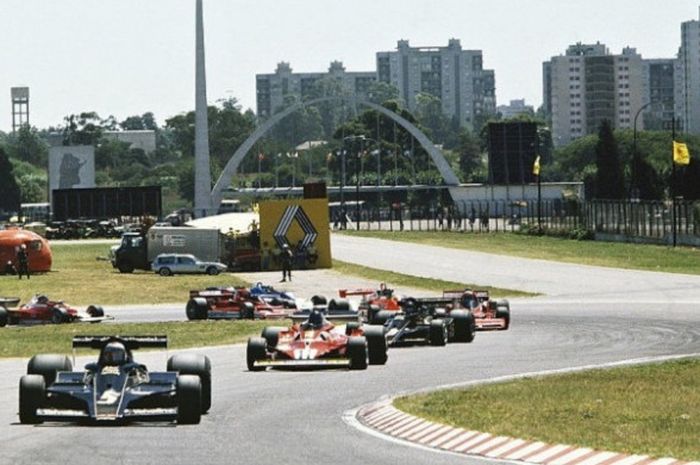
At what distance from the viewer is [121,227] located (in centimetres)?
17562

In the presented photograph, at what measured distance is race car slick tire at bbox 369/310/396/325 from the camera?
44.5 metres

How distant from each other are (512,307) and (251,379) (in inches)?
1157

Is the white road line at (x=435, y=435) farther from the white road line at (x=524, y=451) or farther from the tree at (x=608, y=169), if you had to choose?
the tree at (x=608, y=169)

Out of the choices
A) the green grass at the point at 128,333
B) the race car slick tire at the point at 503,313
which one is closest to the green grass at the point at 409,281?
the green grass at the point at 128,333

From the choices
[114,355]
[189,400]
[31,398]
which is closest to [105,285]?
[114,355]

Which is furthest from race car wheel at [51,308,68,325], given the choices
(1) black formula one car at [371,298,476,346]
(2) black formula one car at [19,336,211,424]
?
(2) black formula one car at [19,336,211,424]

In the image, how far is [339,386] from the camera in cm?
3291

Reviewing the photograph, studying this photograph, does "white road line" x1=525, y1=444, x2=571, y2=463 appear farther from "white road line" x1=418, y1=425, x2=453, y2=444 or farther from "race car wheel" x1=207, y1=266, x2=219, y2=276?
"race car wheel" x1=207, y1=266, x2=219, y2=276

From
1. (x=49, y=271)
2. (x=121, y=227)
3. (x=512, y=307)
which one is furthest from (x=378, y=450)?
(x=121, y=227)

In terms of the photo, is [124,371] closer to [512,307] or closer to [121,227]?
[512,307]

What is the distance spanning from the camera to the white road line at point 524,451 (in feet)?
73.9

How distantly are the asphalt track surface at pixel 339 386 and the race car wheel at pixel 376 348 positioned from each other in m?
0.39

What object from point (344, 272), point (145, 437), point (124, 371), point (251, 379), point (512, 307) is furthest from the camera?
point (344, 272)

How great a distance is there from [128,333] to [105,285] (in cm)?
3472
